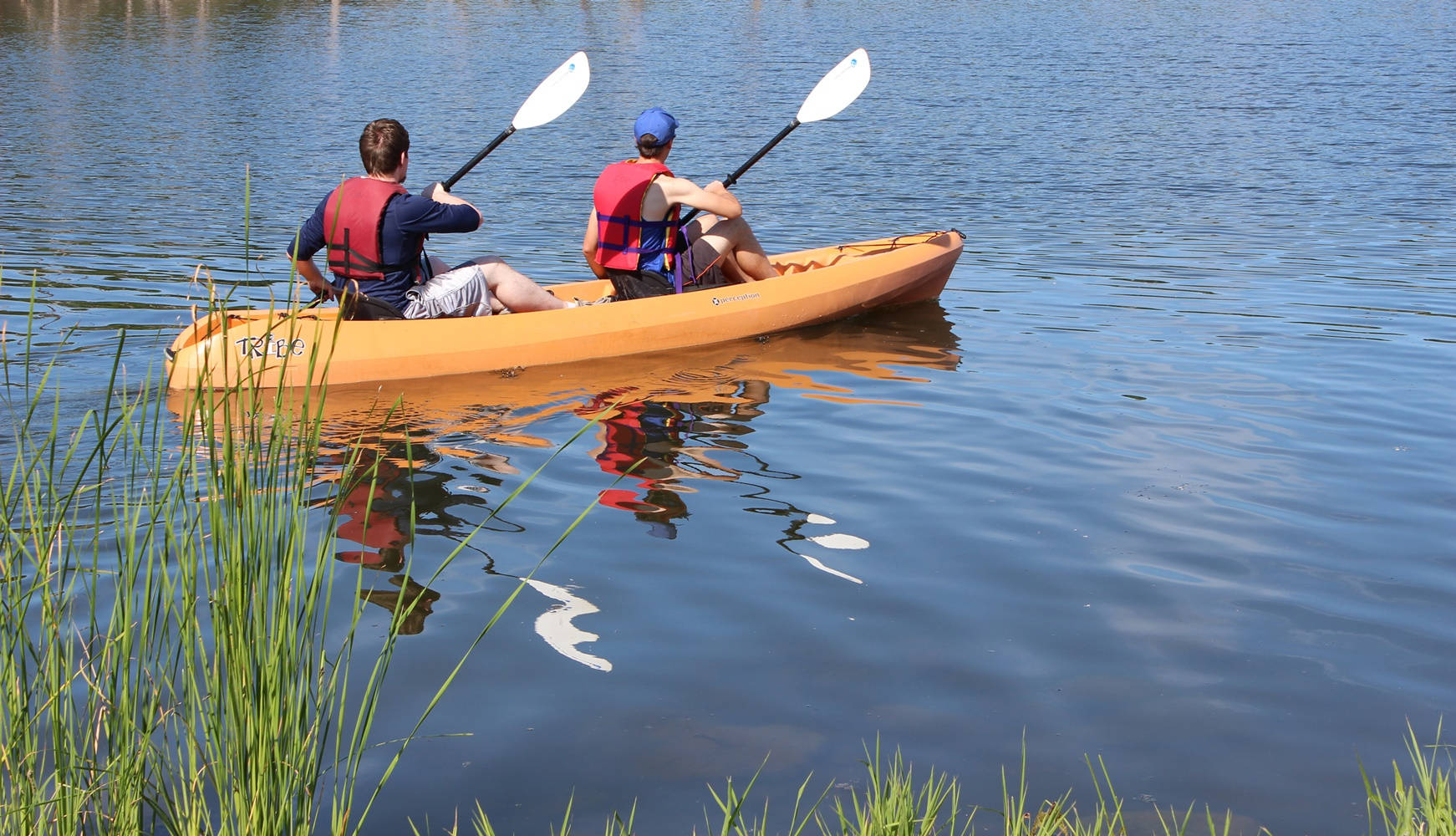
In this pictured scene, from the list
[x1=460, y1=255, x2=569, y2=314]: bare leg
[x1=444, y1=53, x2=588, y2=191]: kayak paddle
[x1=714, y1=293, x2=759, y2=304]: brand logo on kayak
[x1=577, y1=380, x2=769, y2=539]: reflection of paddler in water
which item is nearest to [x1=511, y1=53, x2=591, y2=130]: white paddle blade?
[x1=444, y1=53, x2=588, y2=191]: kayak paddle

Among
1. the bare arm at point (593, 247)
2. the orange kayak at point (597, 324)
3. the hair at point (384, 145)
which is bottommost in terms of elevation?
the orange kayak at point (597, 324)

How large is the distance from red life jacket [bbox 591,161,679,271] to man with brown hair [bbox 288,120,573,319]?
0.56 meters

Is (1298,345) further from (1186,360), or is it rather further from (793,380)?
(793,380)

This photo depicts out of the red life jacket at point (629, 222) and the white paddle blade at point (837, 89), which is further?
the white paddle blade at point (837, 89)

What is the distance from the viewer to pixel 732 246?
7.22 m

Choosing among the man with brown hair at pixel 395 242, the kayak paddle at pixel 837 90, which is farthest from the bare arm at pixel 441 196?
the kayak paddle at pixel 837 90

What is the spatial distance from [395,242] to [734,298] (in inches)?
74.8

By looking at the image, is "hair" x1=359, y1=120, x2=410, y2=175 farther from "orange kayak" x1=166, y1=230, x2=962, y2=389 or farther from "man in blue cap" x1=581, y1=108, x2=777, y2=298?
"man in blue cap" x1=581, y1=108, x2=777, y2=298

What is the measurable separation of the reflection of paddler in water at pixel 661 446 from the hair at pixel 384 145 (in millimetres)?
1298

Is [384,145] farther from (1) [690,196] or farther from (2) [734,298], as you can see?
(2) [734,298]

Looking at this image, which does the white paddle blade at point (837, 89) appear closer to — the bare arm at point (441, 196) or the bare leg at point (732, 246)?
the bare leg at point (732, 246)

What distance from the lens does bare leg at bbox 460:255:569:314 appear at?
645 cm

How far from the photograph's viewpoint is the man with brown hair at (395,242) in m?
5.54

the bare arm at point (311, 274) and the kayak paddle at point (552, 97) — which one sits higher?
the kayak paddle at point (552, 97)
